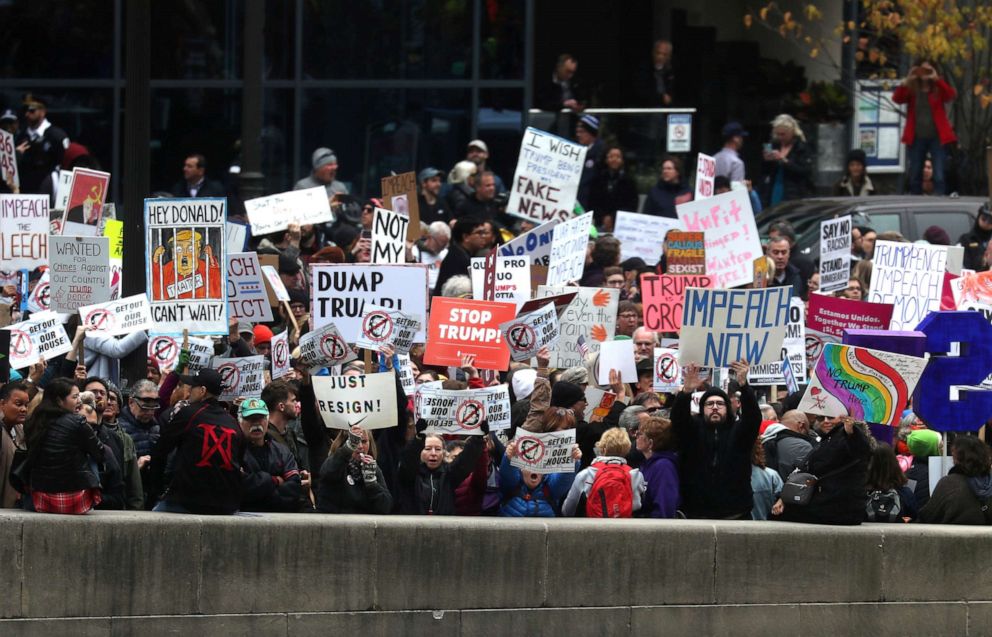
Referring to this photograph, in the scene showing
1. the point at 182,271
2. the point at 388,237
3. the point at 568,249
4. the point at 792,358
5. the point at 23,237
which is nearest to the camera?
the point at 182,271

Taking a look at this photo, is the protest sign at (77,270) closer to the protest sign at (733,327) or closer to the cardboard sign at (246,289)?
the cardboard sign at (246,289)

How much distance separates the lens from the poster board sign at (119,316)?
12898mm

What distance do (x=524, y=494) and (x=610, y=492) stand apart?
1.60ft

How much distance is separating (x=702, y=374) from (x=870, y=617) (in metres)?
2.42

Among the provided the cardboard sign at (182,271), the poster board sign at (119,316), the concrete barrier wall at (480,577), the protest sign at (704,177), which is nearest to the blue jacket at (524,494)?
the concrete barrier wall at (480,577)

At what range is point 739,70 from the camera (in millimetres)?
26609

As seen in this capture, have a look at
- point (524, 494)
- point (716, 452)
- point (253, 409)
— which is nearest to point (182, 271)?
point (253, 409)

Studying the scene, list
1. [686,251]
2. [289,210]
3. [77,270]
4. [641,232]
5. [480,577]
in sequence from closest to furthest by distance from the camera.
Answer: [480,577] → [77,270] → [686,251] → [289,210] → [641,232]

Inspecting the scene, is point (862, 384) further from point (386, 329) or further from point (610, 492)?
point (386, 329)

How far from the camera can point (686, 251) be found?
16094 millimetres

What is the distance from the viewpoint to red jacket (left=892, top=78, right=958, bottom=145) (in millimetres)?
22047

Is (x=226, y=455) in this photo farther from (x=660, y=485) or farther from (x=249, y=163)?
(x=249, y=163)

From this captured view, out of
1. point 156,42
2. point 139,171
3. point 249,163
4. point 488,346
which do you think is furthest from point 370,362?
point 156,42

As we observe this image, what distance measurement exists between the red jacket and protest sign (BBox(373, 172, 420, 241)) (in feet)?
24.4
